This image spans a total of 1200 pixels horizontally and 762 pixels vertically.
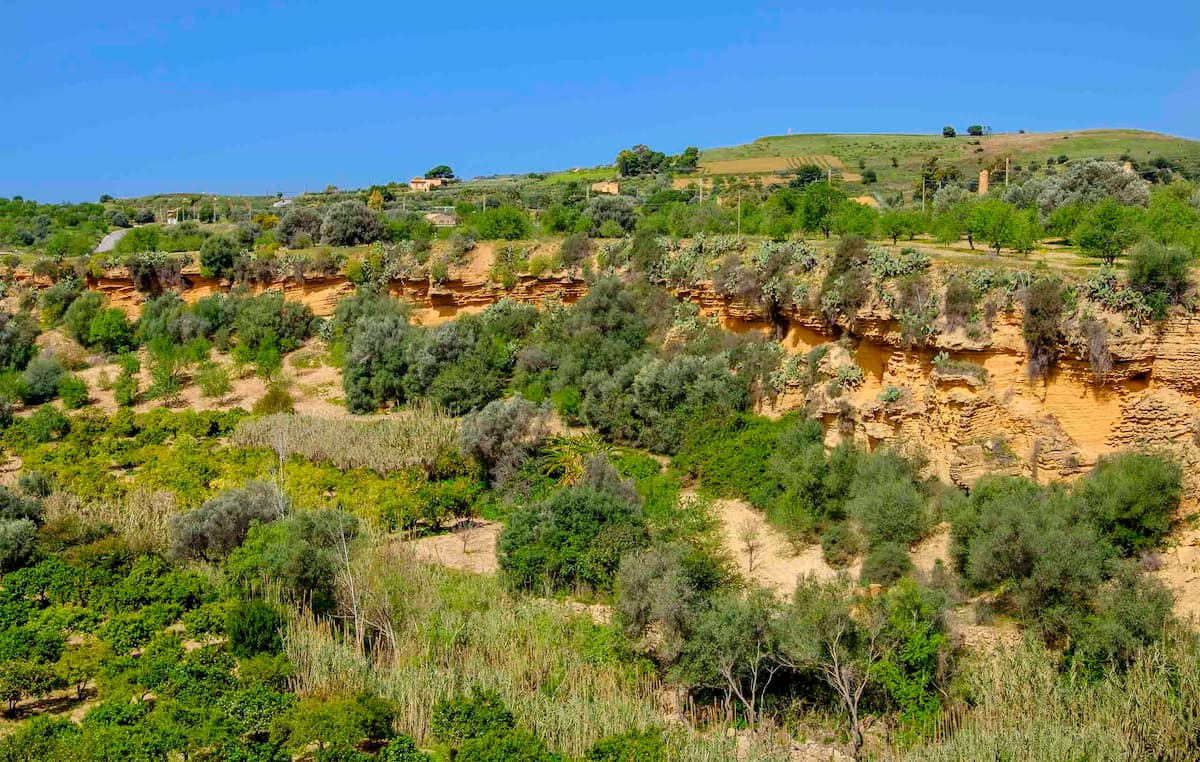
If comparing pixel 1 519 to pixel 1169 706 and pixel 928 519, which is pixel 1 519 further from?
pixel 1169 706

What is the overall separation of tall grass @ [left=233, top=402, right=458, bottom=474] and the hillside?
34339mm

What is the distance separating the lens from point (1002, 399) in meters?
19.8

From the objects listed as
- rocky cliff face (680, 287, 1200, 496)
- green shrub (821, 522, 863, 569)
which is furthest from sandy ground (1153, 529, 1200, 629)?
green shrub (821, 522, 863, 569)

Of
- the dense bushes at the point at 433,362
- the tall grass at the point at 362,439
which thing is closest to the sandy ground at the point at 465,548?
the tall grass at the point at 362,439

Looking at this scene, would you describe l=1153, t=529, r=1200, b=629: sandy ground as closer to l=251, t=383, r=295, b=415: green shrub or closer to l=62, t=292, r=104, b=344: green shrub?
l=251, t=383, r=295, b=415: green shrub

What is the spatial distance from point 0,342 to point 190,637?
994 inches

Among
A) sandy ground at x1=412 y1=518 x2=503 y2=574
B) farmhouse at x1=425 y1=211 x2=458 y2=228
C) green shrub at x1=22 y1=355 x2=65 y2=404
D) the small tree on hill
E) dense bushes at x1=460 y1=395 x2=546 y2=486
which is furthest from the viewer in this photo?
farmhouse at x1=425 y1=211 x2=458 y2=228

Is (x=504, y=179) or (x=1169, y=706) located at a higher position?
(x=504, y=179)

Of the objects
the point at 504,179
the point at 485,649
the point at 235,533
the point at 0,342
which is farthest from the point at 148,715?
the point at 504,179

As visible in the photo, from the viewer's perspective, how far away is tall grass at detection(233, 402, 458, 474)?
2445 cm

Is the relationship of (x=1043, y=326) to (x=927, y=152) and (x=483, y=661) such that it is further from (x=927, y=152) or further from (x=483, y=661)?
(x=927, y=152)

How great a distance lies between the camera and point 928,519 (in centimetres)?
1878

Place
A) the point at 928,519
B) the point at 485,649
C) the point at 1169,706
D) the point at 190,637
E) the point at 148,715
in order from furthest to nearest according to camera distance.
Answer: the point at 928,519 → the point at 190,637 → the point at 485,649 → the point at 148,715 → the point at 1169,706

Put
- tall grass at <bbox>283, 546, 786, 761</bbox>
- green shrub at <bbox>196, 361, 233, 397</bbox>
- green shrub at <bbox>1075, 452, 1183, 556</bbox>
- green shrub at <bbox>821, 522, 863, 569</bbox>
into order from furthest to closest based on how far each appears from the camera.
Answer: green shrub at <bbox>196, 361, 233, 397</bbox>
green shrub at <bbox>821, 522, 863, 569</bbox>
green shrub at <bbox>1075, 452, 1183, 556</bbox>
tall grass at <bbox>283, 546, 786, 761</bbox>
